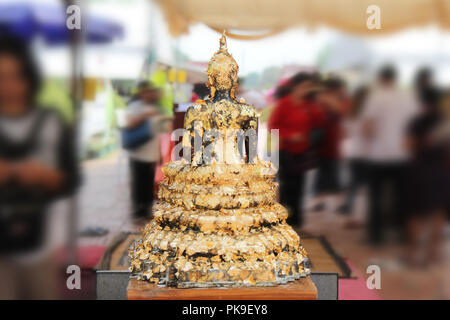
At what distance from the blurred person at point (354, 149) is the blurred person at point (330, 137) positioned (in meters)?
0.03

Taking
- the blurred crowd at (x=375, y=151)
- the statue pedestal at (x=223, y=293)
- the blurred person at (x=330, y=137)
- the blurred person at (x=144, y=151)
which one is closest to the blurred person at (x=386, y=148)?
the blurred crowd at (x=375, y=151)

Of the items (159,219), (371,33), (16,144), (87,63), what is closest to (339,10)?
(371,33)

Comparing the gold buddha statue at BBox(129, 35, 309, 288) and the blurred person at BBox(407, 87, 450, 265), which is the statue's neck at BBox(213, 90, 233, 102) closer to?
the gold buddha statue at BBox(129, 35, 309, 288)

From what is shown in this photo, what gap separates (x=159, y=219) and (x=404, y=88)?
1141 millimetres

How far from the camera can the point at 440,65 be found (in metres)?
1.52

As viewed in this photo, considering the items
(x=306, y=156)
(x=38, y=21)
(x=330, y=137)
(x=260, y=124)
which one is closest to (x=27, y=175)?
(x=38, y=21)

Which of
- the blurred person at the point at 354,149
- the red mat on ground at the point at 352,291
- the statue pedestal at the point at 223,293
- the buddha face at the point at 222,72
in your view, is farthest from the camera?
the blurred person at the point at 354,149

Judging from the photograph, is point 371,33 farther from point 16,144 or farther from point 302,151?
point 16,144

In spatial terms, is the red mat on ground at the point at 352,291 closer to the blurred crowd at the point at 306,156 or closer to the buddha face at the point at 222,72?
the blurred crowd at the point at 306,156

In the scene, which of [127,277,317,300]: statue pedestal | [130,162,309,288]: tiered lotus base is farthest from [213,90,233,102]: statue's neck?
[127,277,317,300]: statue pedestal

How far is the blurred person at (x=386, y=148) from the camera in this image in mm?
1567

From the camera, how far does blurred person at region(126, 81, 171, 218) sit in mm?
1490

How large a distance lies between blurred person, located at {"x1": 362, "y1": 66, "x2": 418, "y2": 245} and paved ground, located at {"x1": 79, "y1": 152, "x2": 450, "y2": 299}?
0.24 feet
